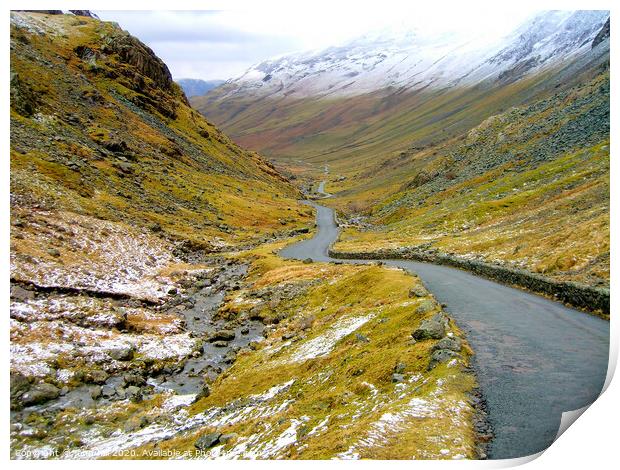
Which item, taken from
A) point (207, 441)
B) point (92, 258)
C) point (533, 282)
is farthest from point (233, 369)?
point (92, 258)

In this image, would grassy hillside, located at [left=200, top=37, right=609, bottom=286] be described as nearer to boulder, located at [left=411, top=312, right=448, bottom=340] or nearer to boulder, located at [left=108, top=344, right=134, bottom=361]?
boulder, located at [left=411, top=312, right=448, bottom=340]

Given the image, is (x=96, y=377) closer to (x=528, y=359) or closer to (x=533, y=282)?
(x=528, y=359)

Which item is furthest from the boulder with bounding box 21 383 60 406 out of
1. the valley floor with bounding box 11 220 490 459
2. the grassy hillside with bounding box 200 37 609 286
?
the grassy hillside with bounding box 200 37 609 286

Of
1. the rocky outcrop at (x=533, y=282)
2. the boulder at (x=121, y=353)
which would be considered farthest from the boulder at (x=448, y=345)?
the boulder at (x=121, y=353)

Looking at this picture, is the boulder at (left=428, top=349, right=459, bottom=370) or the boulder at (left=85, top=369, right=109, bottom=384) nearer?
the boulder at (left=428, top=349, right=459, bottom=370)

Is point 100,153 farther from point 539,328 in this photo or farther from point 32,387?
point 539,328

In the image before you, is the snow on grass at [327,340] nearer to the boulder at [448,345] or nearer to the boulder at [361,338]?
the boulder at [361,338]
